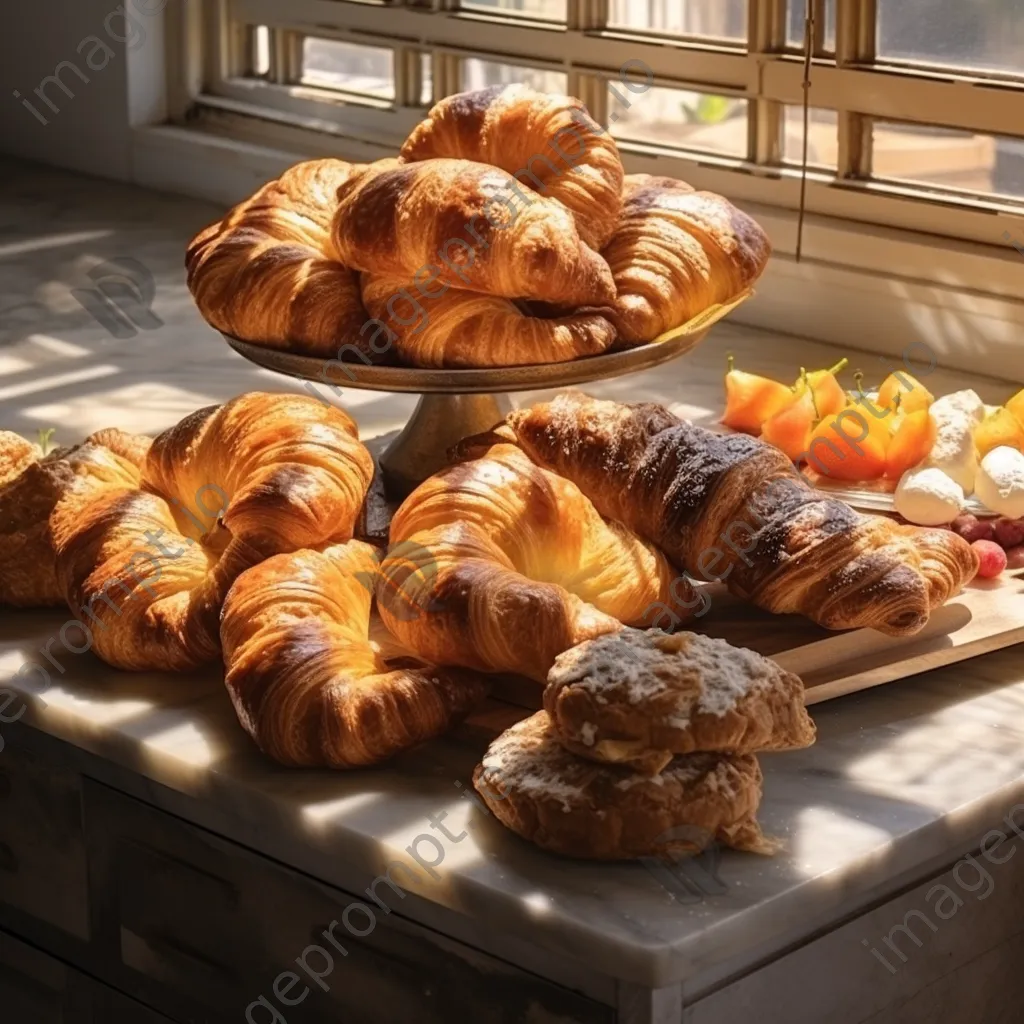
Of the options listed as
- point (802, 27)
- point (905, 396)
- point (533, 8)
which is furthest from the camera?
point (533, 8)

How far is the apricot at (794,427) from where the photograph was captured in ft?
5.45

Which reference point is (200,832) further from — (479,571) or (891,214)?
(891,214)

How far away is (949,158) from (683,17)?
0.44 m

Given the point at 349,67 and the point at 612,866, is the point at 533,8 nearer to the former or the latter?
the point at 349,67

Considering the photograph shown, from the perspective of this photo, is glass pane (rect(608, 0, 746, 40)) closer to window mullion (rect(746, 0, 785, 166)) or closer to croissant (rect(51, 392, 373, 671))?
window mullion (rect(746, 0, 785, 166))

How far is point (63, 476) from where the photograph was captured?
4.68 ft

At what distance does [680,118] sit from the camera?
7.72 ft

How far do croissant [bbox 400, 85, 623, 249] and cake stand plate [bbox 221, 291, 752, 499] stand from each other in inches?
4.1

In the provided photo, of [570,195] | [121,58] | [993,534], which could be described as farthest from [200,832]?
[121,58]

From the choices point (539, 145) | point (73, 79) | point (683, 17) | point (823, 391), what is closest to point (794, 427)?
point (823, 391)

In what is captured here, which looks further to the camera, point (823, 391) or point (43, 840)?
point (823, 391)

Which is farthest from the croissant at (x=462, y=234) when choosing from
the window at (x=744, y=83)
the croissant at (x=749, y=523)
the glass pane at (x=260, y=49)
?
the glass pane at (x=260, y=49)

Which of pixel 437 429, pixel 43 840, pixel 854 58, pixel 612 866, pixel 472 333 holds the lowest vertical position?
pixel 43 840

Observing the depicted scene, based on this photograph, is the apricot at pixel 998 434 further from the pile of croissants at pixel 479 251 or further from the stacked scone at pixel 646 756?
the stacked scone at pixel 646 756
